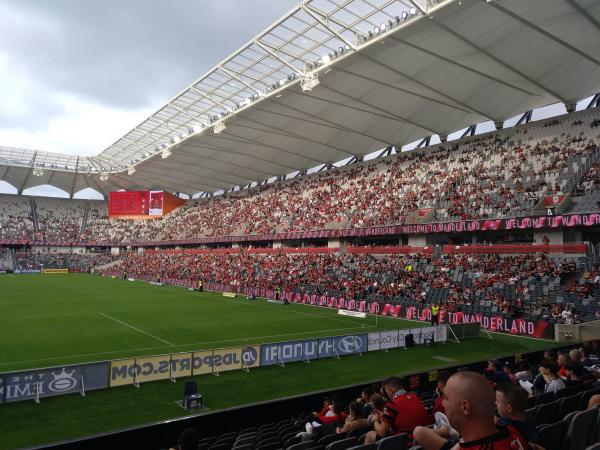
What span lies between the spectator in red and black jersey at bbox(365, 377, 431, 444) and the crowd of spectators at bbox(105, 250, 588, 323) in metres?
20.0

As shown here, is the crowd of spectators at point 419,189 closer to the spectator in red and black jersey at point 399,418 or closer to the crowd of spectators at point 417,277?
the crowd of spectators at point 417,277

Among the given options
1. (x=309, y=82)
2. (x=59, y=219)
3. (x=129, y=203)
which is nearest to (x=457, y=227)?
(x=309, y=82)

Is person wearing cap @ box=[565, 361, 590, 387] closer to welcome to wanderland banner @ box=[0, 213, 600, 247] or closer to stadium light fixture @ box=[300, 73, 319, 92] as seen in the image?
welcome to wanderland banner @ box=[0, 213, 600, 247]

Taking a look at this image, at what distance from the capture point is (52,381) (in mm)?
12875

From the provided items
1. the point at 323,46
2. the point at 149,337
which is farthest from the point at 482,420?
the point at 323,46

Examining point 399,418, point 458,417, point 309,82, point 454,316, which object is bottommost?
point 454,316

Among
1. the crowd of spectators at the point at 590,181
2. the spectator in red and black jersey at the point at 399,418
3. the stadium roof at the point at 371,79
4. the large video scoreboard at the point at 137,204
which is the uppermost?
the stadium roof at the point at 371,79

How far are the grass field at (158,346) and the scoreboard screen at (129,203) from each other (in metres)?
41.2

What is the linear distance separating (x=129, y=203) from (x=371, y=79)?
59.7 m

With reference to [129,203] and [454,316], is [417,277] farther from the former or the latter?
[129,203]

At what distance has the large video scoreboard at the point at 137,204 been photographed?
7838 cm

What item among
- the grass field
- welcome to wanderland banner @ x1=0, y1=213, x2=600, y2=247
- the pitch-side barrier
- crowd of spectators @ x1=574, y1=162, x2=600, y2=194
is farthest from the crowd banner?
crowd of spectators @ x1=574, y1=162, x2=600, y2=194

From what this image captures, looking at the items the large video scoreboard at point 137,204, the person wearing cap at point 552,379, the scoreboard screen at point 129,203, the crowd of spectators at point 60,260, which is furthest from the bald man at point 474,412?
the crowd of spectators at point 60,260

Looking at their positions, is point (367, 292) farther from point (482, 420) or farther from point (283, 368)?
point (482, 420)
